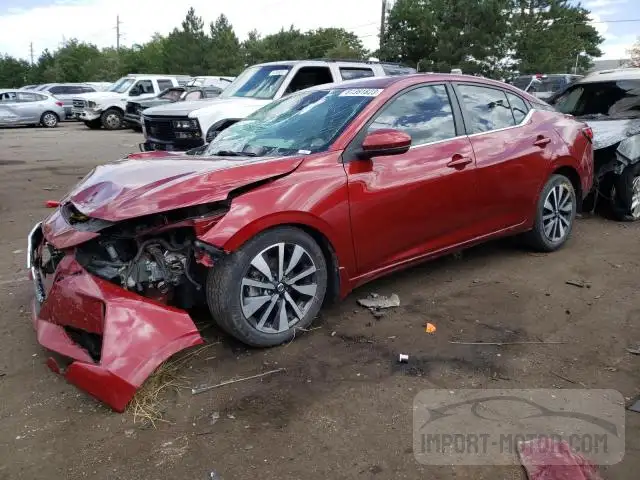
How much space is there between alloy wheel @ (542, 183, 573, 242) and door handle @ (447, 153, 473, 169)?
1.28 m

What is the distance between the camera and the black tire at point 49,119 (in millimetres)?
22920

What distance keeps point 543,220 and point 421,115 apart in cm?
179

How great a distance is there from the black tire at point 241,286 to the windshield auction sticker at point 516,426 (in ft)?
3.31

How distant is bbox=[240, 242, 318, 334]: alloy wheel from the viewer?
3.43 metres

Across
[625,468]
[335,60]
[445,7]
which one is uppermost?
[445,7]

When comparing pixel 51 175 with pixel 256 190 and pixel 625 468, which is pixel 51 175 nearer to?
pixel 256 190

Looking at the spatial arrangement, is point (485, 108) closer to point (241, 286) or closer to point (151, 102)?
point (241, 286)

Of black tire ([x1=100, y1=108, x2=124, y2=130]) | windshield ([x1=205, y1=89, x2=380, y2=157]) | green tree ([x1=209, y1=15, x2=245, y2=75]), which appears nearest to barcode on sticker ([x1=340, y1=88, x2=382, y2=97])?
windshield ([x1=205, y1=89, x2=380, y2=157])

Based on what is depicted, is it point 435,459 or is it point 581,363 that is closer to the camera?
point 435,459

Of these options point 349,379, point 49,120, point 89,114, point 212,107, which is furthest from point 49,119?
point 349,379

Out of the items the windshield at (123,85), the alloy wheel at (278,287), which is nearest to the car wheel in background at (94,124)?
the windshield at (123,85)

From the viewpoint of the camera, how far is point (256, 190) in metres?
3.44

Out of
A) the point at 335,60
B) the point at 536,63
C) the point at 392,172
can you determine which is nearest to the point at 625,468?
the point at 392,172

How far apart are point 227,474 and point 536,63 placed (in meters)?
39.2
